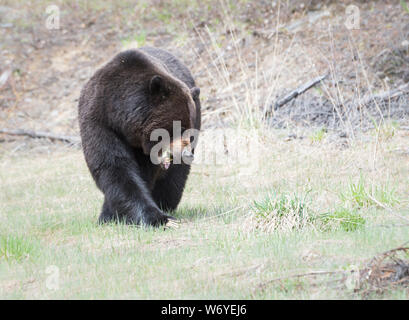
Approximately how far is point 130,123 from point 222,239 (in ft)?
5.57

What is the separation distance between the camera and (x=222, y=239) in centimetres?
600

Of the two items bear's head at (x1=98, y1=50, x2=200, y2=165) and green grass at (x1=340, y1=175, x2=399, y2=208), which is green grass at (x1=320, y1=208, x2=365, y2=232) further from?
bear's head at (x1=98, y1=50, x2=200, y2=165)

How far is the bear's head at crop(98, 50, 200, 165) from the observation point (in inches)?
263

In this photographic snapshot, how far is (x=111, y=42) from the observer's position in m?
18.9

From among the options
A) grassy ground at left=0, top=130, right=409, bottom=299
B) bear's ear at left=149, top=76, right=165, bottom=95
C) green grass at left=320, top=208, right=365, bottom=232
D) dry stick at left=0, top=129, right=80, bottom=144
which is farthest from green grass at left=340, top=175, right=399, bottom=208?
dry stick at left=0, top=129, right=80, bottom=144

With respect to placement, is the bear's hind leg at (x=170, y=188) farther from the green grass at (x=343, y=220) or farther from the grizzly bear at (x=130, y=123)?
the green grass at (x=343, y=220)

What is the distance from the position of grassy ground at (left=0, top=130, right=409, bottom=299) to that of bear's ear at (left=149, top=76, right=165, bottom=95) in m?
1.49

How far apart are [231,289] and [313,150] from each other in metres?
6.44

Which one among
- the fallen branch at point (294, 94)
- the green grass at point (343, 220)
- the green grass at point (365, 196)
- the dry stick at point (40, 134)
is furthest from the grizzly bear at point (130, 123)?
the dry stick at point (40, 134)

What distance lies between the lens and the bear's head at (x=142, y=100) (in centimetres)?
668

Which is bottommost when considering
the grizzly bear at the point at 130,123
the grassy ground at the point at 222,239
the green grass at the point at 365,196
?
the grassy ground at the point at 222,239

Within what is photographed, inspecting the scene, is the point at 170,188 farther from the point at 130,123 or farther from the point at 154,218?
the point at 130,123

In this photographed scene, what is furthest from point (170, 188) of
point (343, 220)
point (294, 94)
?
point (294, 94)
